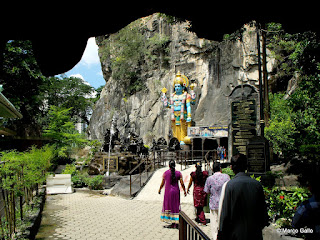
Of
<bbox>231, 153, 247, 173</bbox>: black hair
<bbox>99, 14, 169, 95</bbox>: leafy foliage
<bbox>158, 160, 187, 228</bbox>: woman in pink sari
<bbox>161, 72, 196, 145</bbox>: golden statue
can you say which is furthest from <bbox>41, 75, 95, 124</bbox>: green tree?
<bbox>231, 153, 247, 173</bbox>: black hair

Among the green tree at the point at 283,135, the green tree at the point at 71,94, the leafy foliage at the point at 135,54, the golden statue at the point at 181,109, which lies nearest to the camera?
the green tree at the point at 283,135

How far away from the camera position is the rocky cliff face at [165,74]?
2889 cm

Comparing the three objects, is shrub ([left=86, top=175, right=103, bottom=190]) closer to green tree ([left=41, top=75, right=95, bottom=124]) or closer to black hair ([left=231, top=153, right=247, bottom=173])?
black hair ([left=231, top=153, right=247, bottom=173])

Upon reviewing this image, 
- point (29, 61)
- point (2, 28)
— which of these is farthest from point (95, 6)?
point (29, 61)

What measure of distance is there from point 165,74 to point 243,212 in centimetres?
3447

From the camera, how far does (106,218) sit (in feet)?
24.2

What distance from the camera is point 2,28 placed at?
147 cm

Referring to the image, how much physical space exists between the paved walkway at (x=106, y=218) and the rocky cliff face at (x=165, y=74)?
16460mm

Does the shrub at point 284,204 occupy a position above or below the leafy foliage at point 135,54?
below

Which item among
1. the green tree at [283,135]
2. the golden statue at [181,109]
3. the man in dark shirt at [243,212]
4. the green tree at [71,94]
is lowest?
the man in dark shirt at [243,212]

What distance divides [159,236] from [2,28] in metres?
5.38

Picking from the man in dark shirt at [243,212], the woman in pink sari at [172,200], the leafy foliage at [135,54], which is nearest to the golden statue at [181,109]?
the leafy foliage at [135,54]

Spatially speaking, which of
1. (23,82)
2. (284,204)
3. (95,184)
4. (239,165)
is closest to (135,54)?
(23,82)

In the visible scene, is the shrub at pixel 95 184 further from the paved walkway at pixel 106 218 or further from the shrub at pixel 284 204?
the shrub at pixel 284 204
